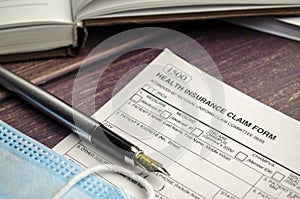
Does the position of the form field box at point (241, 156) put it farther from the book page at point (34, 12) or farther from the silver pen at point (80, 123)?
the book page at point (34, 12)

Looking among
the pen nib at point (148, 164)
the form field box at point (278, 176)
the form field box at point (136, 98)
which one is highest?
the form field box at point (136, 98)

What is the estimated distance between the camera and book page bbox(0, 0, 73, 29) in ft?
2.39

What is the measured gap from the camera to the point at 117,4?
729 mm

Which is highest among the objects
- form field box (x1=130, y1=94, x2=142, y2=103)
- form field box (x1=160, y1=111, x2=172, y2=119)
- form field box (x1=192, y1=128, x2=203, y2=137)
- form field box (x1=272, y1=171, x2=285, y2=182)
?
form field box (x1=130, y1=94, x2=142, y2=103)

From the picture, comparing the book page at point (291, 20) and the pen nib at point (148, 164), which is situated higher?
the book page at point (291, 20)

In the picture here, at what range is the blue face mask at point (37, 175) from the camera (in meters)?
0.59

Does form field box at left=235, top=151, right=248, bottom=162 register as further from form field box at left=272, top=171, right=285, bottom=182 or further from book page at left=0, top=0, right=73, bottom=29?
book page at left=0, top=0, right=73, bottom=29

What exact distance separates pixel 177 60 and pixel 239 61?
0.07 meters

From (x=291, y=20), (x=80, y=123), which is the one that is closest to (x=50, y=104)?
(x=80, y=123)

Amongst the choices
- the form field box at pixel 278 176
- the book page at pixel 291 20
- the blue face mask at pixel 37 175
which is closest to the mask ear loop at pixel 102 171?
the blue face mask at pixel 37 175

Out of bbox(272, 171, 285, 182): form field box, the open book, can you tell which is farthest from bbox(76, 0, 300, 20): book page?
bbox(272, 171, 285, 182): form field box

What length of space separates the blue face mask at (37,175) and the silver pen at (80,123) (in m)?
0.04

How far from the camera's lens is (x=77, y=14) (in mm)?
733

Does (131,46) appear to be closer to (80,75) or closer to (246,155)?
(80,75)
